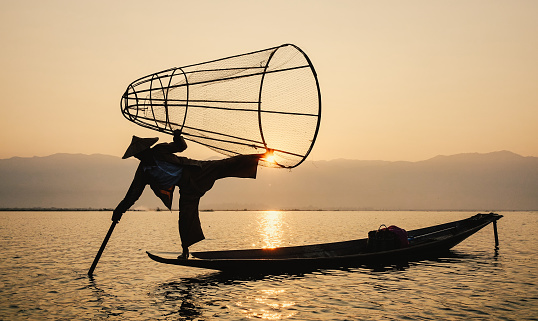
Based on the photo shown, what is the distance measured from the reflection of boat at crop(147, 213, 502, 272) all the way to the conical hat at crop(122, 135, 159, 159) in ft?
9.96

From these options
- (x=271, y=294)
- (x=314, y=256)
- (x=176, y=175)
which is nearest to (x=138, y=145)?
(x=176, y=175)

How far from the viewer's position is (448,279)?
15.3 m

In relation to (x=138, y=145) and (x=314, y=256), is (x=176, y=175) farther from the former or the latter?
(x=314, y=256)

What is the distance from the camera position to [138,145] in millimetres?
11250

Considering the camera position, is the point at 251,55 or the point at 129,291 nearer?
the point at 251,55

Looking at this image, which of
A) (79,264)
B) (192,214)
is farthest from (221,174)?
(79,264)

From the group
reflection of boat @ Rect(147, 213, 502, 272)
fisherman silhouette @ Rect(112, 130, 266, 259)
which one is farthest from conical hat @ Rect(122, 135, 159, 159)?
reflection of boat @ Rect(147, 213, 502, 272)

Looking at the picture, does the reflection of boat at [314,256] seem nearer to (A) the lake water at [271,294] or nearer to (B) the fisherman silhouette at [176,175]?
(A) the lake water at [271,294]

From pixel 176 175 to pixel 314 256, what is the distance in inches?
265

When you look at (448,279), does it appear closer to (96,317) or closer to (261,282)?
(261,282)

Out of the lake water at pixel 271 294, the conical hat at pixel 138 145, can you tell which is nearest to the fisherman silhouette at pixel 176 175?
the conical hat at pixel 138 145

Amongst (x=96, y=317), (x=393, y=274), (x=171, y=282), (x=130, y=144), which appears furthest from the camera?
(x=393, y=274)

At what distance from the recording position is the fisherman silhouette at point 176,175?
37.3 feet

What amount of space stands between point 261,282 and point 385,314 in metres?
4.38
